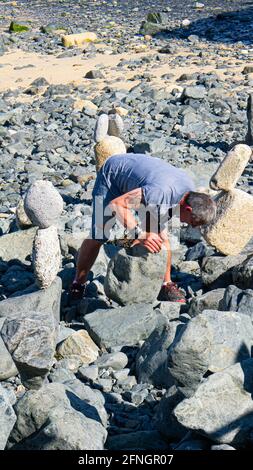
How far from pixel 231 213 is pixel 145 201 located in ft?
4.20

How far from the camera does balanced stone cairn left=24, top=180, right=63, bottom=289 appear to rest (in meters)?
5.69

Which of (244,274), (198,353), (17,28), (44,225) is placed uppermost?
(198,353)

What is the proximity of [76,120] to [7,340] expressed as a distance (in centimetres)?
826

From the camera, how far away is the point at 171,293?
6.32m

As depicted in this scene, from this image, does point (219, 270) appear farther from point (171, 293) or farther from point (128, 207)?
point (128, 207)

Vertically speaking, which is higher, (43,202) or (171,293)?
(43,202)

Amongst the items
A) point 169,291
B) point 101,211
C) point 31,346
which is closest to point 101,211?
point 101,211

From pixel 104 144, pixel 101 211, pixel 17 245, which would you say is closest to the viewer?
pixel 101 211

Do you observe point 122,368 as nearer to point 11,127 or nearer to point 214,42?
point 11,127

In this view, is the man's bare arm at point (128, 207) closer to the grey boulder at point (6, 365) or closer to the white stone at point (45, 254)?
the white stone at point (45, 254)

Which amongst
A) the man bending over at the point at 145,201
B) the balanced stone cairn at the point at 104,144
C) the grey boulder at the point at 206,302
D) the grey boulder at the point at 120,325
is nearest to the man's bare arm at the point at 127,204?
the man bending over at the point at 145,201

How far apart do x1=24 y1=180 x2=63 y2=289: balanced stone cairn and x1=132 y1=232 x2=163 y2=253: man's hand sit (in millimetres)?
640

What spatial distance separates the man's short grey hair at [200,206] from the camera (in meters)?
5.52

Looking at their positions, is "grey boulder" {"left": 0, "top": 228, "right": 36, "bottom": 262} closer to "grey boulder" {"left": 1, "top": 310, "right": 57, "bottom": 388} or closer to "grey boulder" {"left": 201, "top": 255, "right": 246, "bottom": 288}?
"grey boulder" {"left": 201, "top": 255, "right": 246, "bottom": 288}
